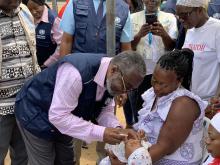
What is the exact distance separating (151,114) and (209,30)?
1.02 metres

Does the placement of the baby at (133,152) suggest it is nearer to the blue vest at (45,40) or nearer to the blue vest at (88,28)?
the blue vest at (88,28)

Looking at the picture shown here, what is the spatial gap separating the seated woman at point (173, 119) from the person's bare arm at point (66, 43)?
1.23m

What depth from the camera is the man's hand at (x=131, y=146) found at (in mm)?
2328

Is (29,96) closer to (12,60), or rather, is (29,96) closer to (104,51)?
(12,60)

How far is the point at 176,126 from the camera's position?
2.30 meters

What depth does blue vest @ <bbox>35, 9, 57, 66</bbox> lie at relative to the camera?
380 centimetres

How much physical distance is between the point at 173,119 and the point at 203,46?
3.41 feet

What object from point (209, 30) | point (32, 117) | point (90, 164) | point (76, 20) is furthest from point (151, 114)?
point (90, 164)

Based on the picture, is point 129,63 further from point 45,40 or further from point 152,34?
point 45,40

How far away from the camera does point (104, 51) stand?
3529mm

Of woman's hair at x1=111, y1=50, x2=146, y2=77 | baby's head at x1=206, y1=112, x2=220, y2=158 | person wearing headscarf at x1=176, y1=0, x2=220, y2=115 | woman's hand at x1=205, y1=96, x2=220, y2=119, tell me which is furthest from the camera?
person wearing headscarf at x1=176, y1=0, x2=220, y2=115

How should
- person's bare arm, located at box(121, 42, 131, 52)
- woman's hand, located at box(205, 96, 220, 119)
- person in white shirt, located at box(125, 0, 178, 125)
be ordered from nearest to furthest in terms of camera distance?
woman's hand, located at box(205, 96, 220, 119) → person's bare arm, located at box(121, 42, 131, 52) → person in white shirt, located at box(125, 0, 178, 125)

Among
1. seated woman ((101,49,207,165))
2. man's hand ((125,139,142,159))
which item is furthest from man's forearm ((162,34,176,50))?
man's hand ((125,139,142,159))

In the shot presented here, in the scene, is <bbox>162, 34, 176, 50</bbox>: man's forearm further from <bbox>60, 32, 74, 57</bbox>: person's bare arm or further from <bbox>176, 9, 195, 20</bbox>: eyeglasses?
<bbox>60, 32, 74, 57</bbox>: person's bare arm
